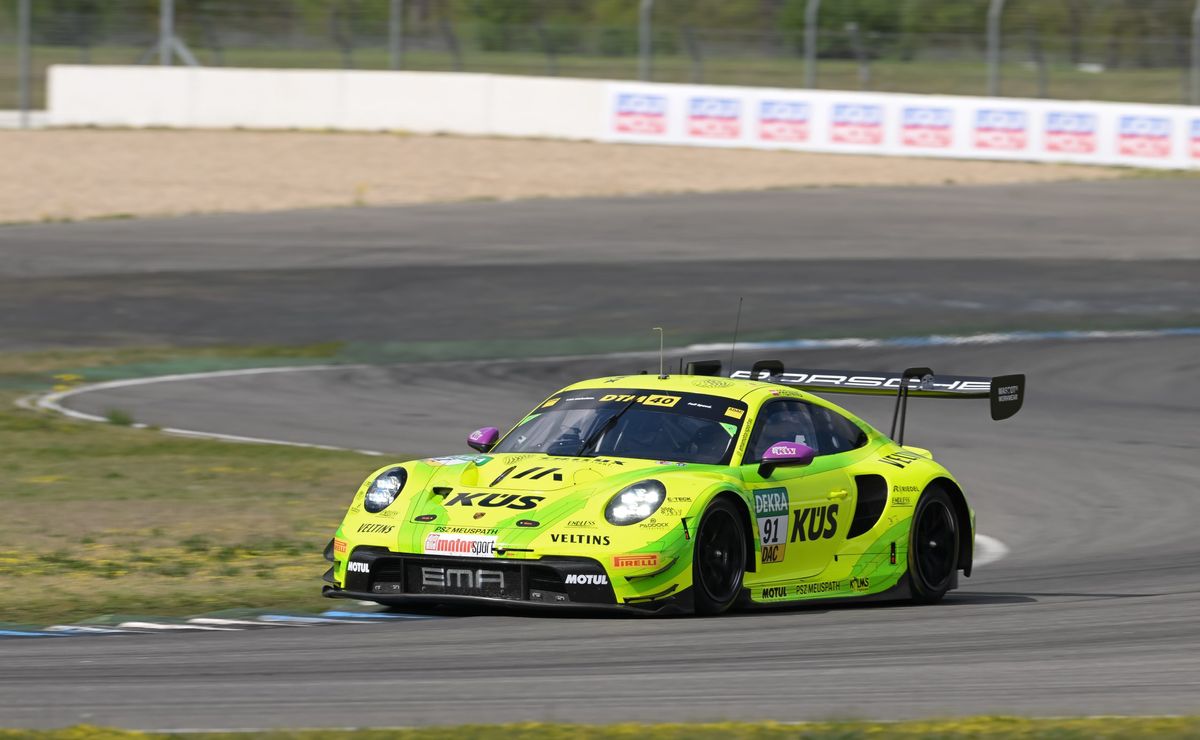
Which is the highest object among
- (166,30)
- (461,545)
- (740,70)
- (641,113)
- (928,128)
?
(166,30)

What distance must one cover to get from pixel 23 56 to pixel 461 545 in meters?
42.8

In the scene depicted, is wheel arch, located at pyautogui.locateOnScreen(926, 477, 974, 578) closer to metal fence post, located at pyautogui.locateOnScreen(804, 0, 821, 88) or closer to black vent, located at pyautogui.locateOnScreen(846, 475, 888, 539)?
black vent, located at pyautogui.locateOnScreen(846, 475, 888, 539)

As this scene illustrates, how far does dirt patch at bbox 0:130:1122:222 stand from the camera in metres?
35.4

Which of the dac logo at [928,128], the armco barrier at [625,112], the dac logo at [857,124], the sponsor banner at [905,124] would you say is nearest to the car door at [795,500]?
the sponsor banner at [905,124]

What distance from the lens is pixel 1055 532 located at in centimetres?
1262

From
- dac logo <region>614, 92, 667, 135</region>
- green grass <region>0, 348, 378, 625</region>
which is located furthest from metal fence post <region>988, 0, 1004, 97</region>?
green grass <region>0, 348, 378, 625</region>

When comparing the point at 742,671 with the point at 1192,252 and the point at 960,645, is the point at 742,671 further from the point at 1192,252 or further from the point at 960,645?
the point at 1192,252

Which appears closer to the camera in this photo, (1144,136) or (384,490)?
(384,490)

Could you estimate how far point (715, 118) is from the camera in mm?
43594

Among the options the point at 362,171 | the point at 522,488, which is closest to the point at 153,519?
the point at 522,488

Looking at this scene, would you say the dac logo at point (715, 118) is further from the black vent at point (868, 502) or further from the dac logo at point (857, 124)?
the black vent at point (868, 502)

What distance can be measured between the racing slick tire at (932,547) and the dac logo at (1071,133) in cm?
3105

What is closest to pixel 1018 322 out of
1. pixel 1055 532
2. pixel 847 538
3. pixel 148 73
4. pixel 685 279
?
pixel 685 279

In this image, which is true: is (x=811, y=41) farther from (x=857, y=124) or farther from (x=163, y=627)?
(x=163, y=627)
